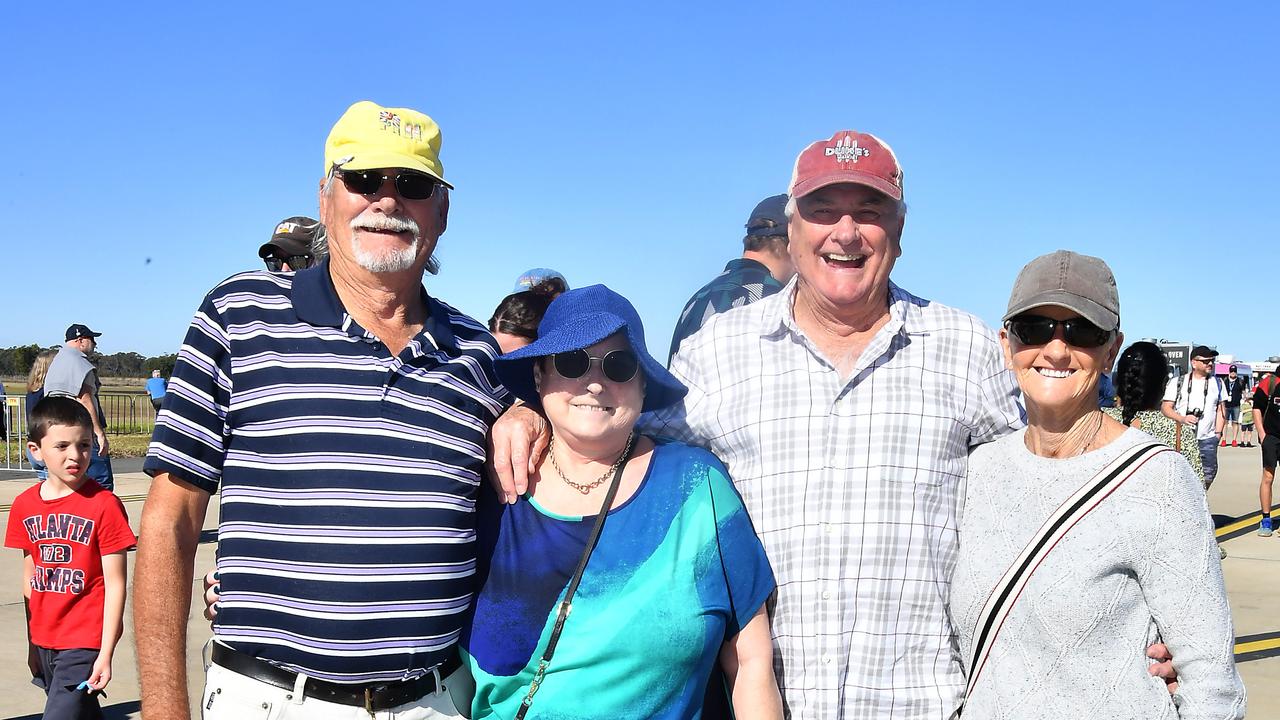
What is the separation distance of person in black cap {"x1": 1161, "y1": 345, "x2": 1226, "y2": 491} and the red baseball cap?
968cm

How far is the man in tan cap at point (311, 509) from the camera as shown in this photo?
2.38 meters

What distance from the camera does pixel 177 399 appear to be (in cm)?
243

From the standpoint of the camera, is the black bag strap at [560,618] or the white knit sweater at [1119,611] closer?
the white knit sweater at [1119,611]

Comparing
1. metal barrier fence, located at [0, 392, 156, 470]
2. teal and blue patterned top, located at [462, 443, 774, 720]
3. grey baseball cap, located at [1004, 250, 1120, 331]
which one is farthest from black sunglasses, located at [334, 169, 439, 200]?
metal barrier fence, located at [0, 392, 156, 470]

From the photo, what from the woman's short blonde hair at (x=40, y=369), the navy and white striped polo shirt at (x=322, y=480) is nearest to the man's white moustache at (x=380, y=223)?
the navy and white striped polo shirt at (x=322, y=480)

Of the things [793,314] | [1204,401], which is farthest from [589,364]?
[1204,401]

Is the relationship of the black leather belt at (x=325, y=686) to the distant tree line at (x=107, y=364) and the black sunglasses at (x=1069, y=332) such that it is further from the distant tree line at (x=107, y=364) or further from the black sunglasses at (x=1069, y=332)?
the distant tree line at (x=107, y=364)

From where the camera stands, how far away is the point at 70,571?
15.4 ft

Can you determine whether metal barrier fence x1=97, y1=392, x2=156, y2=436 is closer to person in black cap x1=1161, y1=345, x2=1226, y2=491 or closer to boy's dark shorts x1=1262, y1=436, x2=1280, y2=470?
person in black cap x1=1161, y1=345, x2=1226, y2=491

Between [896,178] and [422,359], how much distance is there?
1382 millimetres

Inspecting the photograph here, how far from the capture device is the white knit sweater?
7.43 feet

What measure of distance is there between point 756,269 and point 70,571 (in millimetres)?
3470

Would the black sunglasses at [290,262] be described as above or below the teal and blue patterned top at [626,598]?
above

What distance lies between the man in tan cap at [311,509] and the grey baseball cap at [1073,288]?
1.38 m
